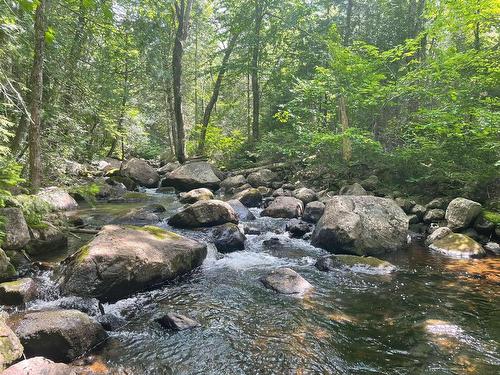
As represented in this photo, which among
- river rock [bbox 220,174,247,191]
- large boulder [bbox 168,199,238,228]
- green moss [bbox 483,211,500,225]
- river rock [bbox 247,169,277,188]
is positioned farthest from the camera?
river rock [bbox 247,169,277,188]

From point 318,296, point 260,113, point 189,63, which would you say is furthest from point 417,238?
point 189,63

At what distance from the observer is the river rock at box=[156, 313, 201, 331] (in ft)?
15.6

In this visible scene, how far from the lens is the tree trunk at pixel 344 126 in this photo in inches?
536

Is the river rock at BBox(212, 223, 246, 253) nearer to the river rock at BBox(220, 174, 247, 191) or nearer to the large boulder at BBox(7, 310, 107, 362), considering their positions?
the large boulder at BBox(7, 310, 107, 362)

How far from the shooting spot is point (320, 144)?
14203 mm

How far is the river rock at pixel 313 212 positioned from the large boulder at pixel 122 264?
525 centimetres

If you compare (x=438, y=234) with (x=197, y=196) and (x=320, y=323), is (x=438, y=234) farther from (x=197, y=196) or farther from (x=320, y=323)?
(x=197, y=196)

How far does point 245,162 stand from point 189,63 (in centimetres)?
1468

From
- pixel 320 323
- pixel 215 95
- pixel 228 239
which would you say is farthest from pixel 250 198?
pixel 215 95

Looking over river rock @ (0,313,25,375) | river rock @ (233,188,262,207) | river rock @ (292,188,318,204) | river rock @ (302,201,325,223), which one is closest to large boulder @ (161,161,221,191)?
river rock @ (233,188,262,207)

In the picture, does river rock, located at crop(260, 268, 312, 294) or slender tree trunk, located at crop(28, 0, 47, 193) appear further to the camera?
slender tree trunk, located at crop(28, 0, 47, 193)

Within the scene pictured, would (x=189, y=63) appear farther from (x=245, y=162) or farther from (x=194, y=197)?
(x=194, y=197)

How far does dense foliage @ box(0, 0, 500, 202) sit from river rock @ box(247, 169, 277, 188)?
4.09 ft

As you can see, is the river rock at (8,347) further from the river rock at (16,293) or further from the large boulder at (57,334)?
the river rock at (16,293)
